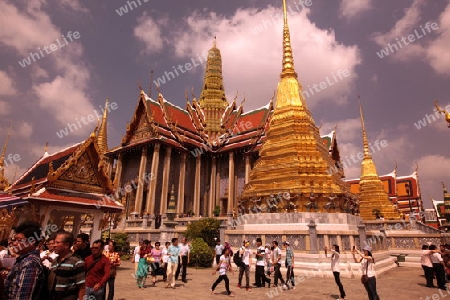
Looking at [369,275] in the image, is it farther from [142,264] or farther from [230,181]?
[230,181]

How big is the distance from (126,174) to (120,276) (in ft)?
68.6

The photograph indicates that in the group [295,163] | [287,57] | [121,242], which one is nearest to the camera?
[295,163]

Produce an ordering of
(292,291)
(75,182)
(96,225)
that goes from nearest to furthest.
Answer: (292,291) < (75,182) < (96,225)

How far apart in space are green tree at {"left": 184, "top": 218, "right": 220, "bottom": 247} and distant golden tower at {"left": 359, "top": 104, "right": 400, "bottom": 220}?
15.7 metres

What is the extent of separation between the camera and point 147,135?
27266 mm

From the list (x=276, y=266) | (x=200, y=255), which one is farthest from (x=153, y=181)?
(x=276, y=266)

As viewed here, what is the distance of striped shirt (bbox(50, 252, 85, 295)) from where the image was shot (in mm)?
2914

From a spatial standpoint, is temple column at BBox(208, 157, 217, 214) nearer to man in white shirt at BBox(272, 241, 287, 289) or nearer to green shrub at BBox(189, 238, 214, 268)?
green shrub at BBox(189, 238, 214, 268)

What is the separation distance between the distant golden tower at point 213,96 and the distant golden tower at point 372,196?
15137 mm

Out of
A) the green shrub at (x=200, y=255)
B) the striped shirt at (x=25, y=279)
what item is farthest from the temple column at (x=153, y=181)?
the striped shirt at (x=25, y=279)

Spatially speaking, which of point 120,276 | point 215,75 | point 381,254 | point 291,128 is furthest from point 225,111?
point 120,276

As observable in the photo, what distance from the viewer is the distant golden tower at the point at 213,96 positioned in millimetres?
32969

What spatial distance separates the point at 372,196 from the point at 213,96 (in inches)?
838

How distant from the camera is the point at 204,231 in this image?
1434cm
